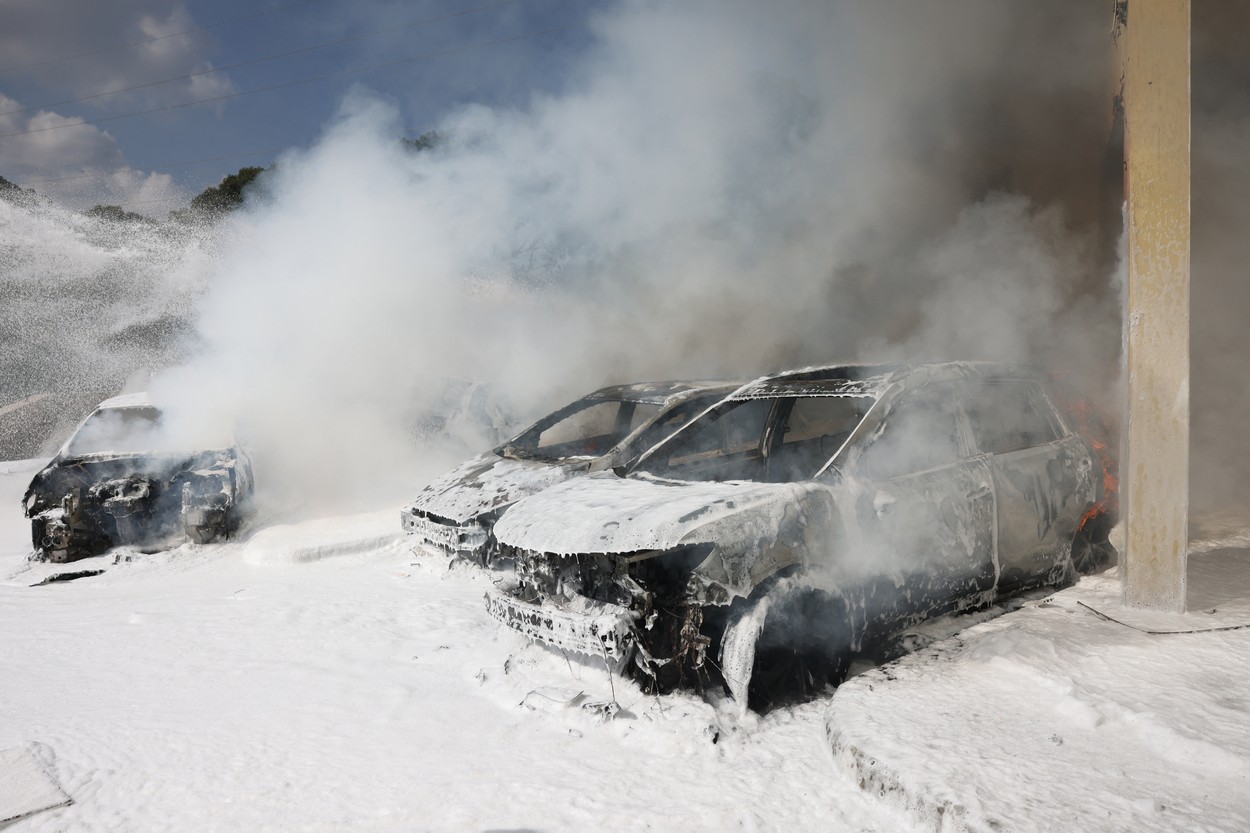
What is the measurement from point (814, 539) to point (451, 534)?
2.60 metres

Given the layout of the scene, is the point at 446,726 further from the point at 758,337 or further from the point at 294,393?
the point at 758,337

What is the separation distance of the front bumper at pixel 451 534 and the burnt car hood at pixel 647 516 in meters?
1.09

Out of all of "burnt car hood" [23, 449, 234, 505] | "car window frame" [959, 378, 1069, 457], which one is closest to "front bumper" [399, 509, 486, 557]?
"burnt car hood" [23, 449, 234, 505]

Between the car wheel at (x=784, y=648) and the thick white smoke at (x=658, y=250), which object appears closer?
the car wheel at (x=784, y=648)

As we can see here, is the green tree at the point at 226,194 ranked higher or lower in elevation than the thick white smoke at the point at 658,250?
higher

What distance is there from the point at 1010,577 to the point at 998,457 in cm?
63

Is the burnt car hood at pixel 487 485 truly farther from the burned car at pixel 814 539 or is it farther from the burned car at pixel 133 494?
the burned car at pixel 133 494

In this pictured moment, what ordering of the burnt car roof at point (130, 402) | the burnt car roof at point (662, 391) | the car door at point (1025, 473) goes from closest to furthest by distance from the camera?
the car door at point (1025, 473) < the burnt car roof at point (662, 391) < the burnt car roof at point (130, 402)

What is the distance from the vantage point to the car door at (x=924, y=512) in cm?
357

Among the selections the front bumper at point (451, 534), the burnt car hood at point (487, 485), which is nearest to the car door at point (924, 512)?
the burnt car hood at point (487, 485)

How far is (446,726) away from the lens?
340cm

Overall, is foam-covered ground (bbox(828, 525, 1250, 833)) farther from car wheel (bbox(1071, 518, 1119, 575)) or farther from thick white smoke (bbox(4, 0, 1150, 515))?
thick white smoke (bbox(4, 0, 1150, 515))

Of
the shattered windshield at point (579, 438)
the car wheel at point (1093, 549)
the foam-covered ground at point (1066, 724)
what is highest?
the shattered windshield at point (579, 438)

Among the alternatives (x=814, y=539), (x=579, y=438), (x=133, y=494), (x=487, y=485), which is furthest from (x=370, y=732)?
(x=133, y=494)
